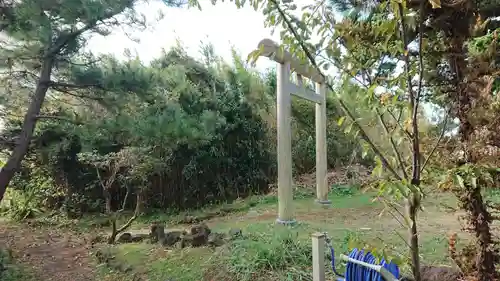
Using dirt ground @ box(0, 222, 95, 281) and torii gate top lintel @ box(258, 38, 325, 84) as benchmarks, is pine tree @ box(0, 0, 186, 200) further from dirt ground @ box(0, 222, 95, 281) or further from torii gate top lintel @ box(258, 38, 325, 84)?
torii gate top lintel @ box(258, 38, 325, 84)

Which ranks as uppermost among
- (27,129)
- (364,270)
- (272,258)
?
(27,129)

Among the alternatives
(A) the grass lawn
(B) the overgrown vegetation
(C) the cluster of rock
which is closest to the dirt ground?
(A) the grass lawn

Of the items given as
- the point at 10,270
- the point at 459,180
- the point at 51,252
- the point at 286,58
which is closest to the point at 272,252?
the point at 459,180

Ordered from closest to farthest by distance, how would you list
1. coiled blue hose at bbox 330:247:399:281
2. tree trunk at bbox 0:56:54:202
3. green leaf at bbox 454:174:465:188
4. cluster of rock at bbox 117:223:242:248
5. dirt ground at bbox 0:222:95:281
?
green leaf at bbox 454:174:465:188, coiled blue hose at bbox 330:247:399:281, cluster of rock at bbox 117:223:242:248, dirt ground at bbox 0:222:95:281, tree trunk at bbox 0:56:54:202

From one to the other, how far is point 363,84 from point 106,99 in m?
3.62

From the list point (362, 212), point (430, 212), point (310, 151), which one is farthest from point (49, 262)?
point (310, 151)

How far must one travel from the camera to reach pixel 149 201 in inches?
281

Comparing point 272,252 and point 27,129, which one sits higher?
point 27,129

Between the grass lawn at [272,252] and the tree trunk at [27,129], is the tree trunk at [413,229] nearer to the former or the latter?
the grass lawn at [272,252]

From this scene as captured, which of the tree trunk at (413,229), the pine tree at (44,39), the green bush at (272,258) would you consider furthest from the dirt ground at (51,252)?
the tree trunk at (413,229)

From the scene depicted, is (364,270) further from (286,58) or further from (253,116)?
(253,116)

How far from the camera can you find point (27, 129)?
13.3 ft

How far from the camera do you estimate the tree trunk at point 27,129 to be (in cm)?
390

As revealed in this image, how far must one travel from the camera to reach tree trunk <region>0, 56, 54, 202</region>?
3900 millimetres
